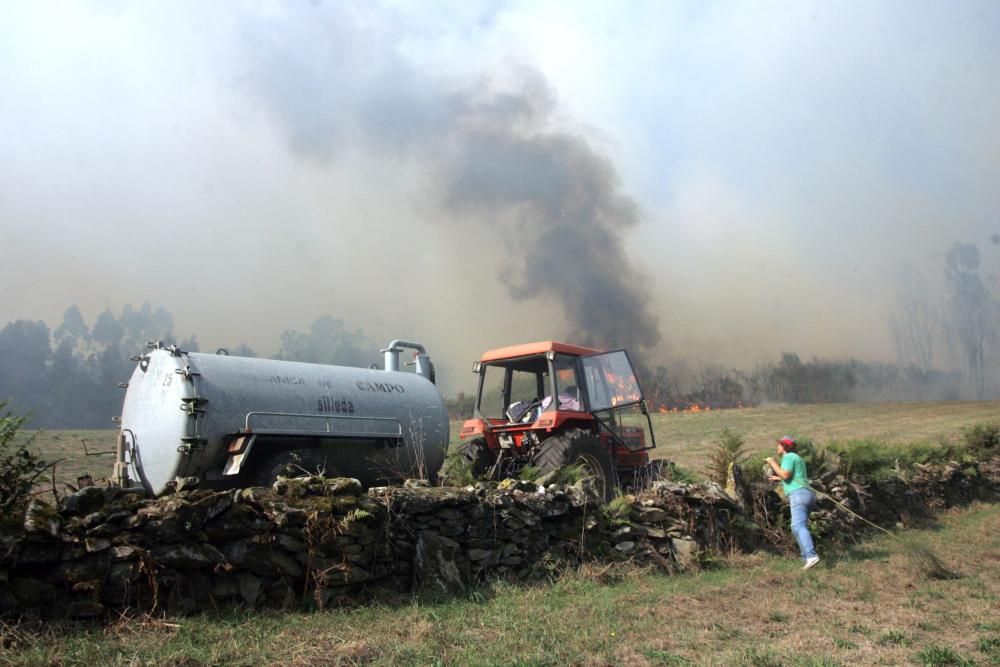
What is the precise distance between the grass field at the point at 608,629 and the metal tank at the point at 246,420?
8.47 feet

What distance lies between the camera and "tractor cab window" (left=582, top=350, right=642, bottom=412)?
11.8m

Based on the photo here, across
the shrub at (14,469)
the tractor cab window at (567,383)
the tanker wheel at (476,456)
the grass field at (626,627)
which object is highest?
the tractor cab window at (567,383)

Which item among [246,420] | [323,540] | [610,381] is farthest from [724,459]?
[323,540]

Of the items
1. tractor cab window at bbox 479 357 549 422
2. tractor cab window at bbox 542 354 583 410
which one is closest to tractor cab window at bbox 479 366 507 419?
tractor cab window at bbox 479 357 549 422

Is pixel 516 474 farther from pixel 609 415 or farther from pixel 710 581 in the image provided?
pixel 710 581

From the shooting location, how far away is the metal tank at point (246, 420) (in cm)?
869

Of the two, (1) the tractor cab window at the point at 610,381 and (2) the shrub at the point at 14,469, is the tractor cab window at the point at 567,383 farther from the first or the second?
(2) the shrub at the point at 14,469

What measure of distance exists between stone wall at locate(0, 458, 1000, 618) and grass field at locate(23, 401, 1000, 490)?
34.0 feet

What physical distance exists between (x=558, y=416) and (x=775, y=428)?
23.5 meters

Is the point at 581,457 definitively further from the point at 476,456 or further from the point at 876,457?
the point at 876,457

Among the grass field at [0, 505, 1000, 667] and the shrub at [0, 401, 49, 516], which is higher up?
the shrub at [0, 401, 49, 516]

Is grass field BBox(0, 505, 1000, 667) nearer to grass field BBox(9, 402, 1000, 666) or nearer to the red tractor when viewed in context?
grass field BBox(9, 402, 1000, 666)

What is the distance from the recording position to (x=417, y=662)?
15.3ft

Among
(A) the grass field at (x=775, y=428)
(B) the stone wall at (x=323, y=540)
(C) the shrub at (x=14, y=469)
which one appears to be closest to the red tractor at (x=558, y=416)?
(B) the stone wall at (x=323, y=540)
